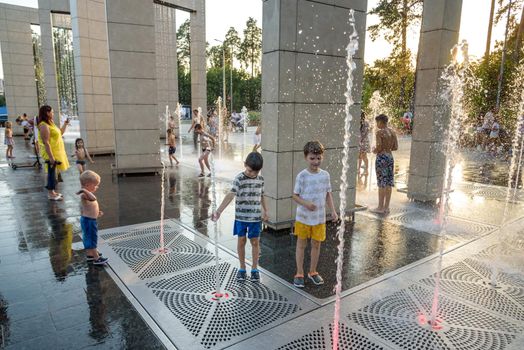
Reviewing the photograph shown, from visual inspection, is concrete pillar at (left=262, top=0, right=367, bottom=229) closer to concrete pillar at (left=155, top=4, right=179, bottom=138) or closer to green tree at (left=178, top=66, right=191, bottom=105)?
concrete pillar at (left=155, top=4, right=179, bottom=138)

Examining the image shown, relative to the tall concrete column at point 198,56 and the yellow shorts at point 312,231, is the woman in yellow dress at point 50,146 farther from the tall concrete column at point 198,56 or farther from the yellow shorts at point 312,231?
the tall concrete column at point 198,56

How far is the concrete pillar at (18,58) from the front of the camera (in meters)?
24.6

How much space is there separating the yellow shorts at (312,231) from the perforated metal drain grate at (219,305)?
727 mm

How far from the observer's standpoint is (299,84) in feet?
18.8

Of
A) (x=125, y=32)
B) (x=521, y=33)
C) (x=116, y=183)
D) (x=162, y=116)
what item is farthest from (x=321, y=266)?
(x=521, y=33)

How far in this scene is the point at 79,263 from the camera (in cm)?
476

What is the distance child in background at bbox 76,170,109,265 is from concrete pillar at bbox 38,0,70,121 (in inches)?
832

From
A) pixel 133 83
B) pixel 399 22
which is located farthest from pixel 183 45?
pixel 133 83

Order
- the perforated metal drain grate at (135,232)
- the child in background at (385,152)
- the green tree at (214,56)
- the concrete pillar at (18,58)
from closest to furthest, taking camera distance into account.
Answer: the perforated metal drain grate at (135,232)
the child in background at (385,152)
the concrete pillar at (18,58)
the green tree at (214,56)

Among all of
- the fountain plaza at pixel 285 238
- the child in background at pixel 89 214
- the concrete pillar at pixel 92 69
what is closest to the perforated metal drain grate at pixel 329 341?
the fountain plaza at pixel 285 238

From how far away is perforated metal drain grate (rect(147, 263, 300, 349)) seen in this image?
Answer: 3.31 m

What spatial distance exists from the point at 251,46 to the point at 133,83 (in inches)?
2771

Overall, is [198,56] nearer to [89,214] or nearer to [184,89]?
[89,214]

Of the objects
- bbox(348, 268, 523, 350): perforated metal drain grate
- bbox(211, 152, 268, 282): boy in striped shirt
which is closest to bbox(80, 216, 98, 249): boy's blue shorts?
bbox(211, 152, 268, 282): boy in striped shirt
